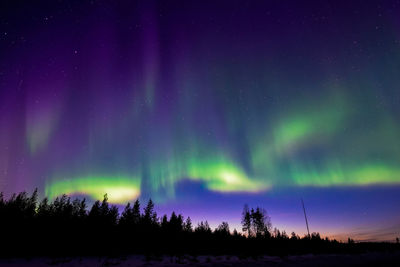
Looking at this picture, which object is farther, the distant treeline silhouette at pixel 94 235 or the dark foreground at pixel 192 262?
the distant treeline silhouette at pixel 94 235

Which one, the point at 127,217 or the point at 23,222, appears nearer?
the point at 23,222

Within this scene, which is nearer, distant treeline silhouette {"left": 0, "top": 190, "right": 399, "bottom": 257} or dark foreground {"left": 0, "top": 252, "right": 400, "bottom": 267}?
dark foreground {"left": 0, "top": 252, "right": 400, "bottom": 267}

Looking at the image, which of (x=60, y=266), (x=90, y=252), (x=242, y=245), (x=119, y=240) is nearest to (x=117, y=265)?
(x=60, y=266)

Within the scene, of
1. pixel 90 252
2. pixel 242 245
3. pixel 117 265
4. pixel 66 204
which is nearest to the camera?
pixel 117 265

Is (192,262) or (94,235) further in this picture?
(94,235)

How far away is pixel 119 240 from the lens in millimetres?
51750

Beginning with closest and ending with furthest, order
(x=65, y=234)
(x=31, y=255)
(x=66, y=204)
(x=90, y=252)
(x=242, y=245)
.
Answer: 1. (x=31, y=255)
2. (x=90, y=252)
3. (x=65, y=234)
4. (x=242, y=245)
5. (x=66, y=204)

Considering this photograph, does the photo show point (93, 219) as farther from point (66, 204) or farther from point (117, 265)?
point (117, 265)

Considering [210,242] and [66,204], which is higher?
[66,204]

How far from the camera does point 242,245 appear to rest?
58.1 metres

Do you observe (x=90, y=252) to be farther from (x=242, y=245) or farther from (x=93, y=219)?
(x=242, y=245)

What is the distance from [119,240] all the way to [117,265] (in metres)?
28.4

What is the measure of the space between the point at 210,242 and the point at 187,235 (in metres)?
7.33

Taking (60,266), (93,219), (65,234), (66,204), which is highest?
(66,204)
